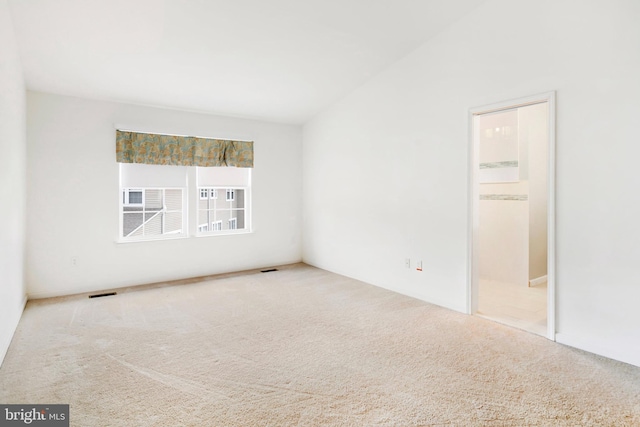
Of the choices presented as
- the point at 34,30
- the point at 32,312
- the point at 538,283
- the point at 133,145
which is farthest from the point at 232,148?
the point at 538,283

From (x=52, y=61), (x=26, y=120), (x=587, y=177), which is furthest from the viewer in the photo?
(x=26, y=120)

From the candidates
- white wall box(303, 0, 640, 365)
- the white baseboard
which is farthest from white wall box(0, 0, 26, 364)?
the white baseboard

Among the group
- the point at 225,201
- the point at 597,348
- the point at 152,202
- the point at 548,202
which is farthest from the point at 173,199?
the point at 597,348

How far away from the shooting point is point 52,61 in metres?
3.72

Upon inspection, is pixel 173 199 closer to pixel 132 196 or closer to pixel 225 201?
pixel 132 196

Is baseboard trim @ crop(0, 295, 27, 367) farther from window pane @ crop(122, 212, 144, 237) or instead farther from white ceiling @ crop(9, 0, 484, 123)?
white ceiling @ crop(9, 0, 484, 123)

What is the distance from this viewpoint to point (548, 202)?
10.3 feet

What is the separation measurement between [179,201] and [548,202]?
188 inches

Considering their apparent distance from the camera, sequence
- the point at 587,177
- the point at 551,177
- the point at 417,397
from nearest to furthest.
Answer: the point at 417,397 → the point at 587,177 → the point at 551,177

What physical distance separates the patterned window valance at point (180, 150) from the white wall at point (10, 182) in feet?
3.74

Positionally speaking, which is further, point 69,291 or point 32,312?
point 69,291

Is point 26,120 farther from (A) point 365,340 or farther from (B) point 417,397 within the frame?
(B) point 417,397

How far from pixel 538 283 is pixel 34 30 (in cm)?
647

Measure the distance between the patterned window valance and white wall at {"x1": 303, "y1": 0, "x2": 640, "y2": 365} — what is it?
56.6 inches
